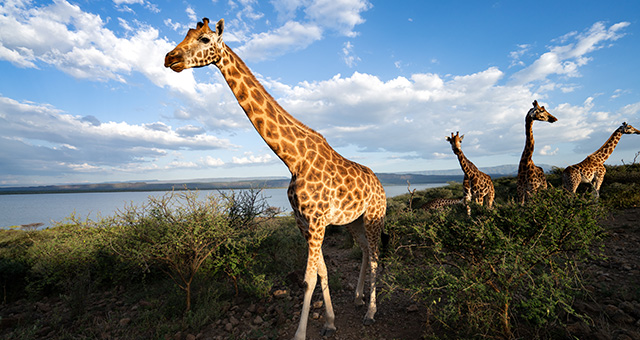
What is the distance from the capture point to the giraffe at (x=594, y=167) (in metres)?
9.18

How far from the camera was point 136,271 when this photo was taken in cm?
661

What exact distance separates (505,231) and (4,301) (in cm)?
1157

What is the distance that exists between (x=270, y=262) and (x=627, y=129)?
13465 millimetres

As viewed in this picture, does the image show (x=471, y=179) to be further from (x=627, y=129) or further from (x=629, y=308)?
(x=627, y=129)

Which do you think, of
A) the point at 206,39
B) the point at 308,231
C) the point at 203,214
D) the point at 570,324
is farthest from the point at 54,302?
the point at 570,324

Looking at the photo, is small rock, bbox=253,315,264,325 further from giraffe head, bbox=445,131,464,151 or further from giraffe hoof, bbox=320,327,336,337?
giraffe head, bbox=445,131,464,151

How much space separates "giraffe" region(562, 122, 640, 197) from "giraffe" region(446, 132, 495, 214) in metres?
3.28

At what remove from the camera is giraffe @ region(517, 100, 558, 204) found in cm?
782

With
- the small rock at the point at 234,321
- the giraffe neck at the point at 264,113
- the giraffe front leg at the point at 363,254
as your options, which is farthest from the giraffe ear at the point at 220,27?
the small rock at the point at 234,321

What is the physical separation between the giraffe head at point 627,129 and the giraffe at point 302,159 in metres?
11.6

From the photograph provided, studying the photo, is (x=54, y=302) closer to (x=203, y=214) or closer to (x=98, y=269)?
(x=98, y=269)

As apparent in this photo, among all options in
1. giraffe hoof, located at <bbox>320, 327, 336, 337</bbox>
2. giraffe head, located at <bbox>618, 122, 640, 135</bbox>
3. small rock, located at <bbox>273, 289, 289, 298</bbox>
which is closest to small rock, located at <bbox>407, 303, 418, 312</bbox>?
giraffe hoof, located at <bbox>320, 327, 336, 337</bbox>

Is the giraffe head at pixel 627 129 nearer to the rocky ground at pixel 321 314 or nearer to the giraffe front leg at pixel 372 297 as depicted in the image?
the rocky ground at pixel 321 314

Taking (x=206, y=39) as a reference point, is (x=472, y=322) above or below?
below
